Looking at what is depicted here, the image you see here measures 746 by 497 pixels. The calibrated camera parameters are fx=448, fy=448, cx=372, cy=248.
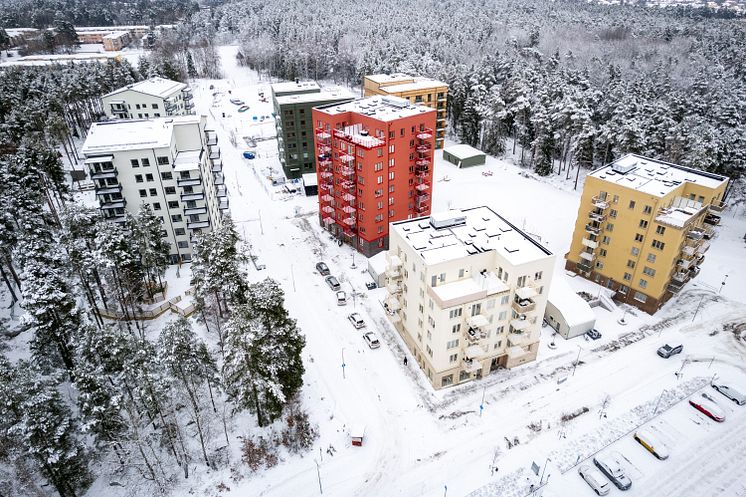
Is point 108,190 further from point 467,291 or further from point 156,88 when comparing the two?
point 156,88

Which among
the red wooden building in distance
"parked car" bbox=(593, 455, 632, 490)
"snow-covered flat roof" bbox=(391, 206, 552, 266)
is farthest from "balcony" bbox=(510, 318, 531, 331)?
the red wooden building in distance

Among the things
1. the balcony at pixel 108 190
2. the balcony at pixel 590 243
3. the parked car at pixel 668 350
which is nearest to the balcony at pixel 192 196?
the balcony at pixel 108 190

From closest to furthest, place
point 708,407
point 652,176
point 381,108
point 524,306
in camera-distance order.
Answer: point 524,306 < point 708,407 < point 652,176 < point 381,108

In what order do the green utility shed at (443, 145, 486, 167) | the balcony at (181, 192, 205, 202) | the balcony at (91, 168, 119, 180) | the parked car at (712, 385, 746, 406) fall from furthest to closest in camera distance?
the green utility shed at (443, 145, 486, 167) → the balcony at (181, 192, 205, 202) → the balcony at (91, 168, 119, 180) → the parked car at (712, 385, 746, 406)

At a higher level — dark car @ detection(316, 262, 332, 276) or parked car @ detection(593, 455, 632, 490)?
dark car @ detection(316, 262, 332, 276)

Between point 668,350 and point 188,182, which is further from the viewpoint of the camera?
point 188,182

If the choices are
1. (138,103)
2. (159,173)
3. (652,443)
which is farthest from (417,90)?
(652,443)

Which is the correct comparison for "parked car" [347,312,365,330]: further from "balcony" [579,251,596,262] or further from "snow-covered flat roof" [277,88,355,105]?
"snow-covered flat roof" [277,88,355,105]
